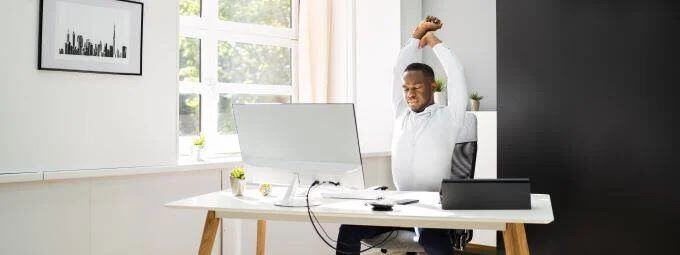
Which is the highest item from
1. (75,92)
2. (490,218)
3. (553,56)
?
(553,56)

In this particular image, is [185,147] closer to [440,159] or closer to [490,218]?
[440,159]

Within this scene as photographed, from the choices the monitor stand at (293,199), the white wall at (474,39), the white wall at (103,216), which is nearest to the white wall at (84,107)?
the white wall at (103,216)

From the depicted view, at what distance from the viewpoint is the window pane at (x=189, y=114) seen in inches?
152

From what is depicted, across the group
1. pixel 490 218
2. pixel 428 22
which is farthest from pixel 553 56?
pixel 490 218

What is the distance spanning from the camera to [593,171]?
302 centimetres

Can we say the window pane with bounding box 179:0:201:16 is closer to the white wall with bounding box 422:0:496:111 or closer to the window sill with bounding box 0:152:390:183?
the window sill with bounding box 0:152:390:183

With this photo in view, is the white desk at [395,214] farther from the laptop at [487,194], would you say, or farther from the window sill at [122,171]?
the window sill at [122,171]

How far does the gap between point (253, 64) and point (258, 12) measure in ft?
1.20

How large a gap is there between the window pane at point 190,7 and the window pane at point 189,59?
16 centimetres

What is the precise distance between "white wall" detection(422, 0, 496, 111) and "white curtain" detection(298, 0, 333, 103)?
0.93 meters

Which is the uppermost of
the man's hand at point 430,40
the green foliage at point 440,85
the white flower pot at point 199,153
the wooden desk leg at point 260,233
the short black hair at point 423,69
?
the man's hand at point 430,40

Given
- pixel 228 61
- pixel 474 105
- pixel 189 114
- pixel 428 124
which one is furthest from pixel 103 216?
pixel 474 105

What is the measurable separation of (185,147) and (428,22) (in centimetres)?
174

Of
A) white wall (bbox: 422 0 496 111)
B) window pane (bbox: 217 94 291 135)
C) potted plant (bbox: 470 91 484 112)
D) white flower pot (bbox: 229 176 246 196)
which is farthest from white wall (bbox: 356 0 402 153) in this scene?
white flower pot (bbox: 229 176 246 196)
